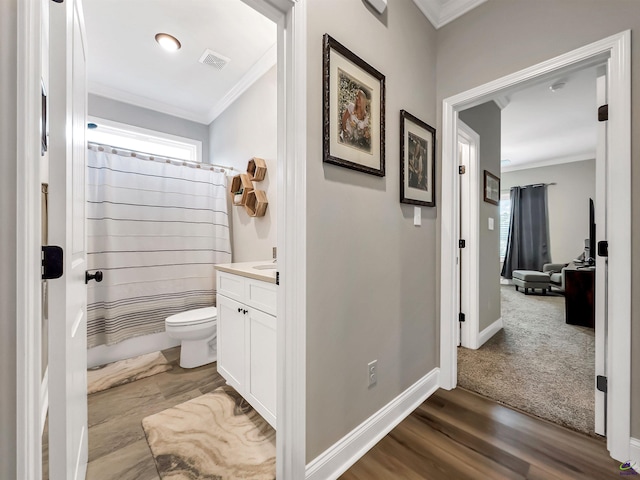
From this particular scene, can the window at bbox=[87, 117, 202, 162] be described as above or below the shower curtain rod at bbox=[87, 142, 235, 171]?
above

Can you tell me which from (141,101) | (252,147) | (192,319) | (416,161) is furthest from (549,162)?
(141,101)

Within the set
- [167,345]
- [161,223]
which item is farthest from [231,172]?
[167,345]

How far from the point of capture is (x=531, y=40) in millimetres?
1595

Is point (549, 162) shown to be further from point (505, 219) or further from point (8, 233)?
point (8, 233)

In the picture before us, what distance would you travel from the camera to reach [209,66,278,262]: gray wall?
8.30ft

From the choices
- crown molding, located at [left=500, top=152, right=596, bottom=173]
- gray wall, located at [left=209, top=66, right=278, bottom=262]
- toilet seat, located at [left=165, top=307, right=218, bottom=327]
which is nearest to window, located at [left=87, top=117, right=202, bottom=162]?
gray wall, located at [left=209, top=66, right=278, bottom=262]

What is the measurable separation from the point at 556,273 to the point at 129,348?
704 centimetres

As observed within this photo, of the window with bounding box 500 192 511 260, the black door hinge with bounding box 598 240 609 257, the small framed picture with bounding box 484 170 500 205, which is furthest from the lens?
the window with bounding box 500 192 511 260

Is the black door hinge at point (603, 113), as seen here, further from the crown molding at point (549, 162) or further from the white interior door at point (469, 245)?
the crown molding at point (549, 162)

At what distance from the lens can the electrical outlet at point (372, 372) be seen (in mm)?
1471

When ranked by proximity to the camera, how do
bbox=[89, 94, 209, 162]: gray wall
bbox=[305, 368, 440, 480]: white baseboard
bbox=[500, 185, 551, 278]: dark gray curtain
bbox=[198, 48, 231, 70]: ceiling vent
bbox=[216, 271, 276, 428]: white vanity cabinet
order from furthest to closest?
bbox=[500, 185, 551, 278]: dark gray curtain, bbox=[89, 94, 209, 162]: gray wall, bbox=[198, 48, 231, 70]: ceiling vent, bbox=[216, 271, 276, 428]: white vanity cabinet, bbox=[305, 368, 440, 480]: white baseboard

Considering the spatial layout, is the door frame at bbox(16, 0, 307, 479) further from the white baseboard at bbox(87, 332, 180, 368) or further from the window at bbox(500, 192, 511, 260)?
the window at bbox(500, 192, 511, 260)

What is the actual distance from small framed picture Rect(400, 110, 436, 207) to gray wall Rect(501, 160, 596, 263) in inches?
236

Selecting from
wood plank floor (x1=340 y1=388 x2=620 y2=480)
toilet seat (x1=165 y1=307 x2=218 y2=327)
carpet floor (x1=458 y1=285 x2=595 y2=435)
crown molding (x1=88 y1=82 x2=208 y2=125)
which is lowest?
wood plank floor (x1=340 y1=388 x2=620 y2=480)
